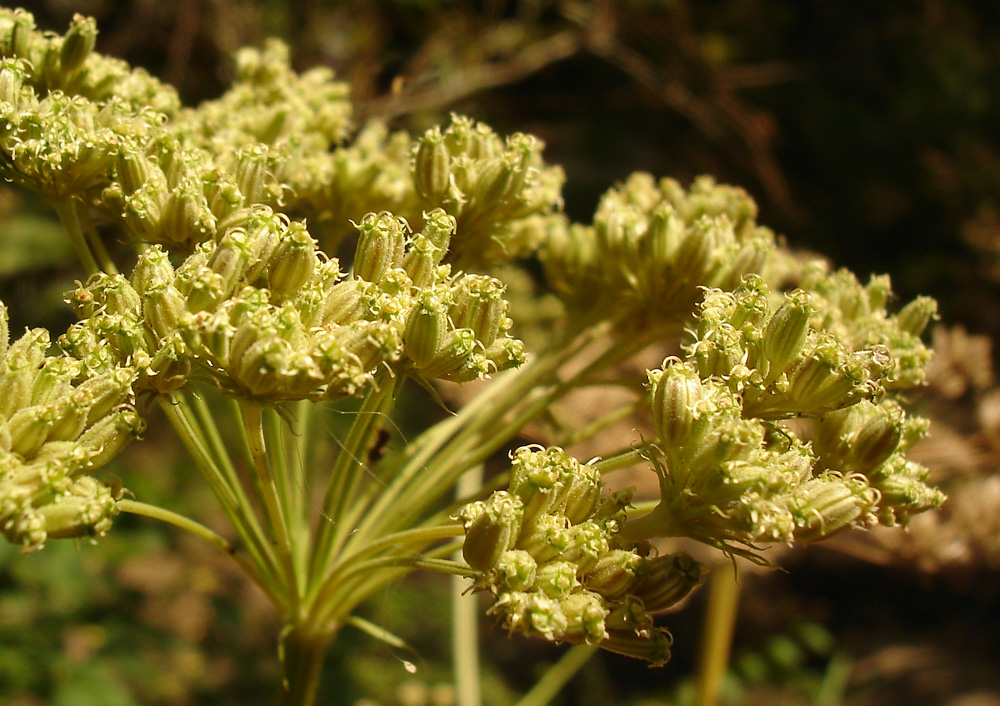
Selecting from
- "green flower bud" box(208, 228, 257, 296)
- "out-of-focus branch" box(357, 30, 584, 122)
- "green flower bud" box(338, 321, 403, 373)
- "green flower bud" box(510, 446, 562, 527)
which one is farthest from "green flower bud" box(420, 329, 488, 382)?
"out-of-focus branch" box(357, 30, 584, 122)

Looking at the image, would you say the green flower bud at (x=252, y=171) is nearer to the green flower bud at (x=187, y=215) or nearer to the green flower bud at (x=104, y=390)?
the green flower bud at (x=187, y=215)

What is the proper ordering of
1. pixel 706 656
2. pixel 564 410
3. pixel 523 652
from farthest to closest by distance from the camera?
pixel 523 652
pixel 564 410
pixel 706 656

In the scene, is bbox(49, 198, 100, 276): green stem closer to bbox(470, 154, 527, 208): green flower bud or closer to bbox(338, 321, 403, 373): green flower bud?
bbox(338, 321, 403, 373): green flower bud

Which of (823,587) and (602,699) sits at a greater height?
(823,587)

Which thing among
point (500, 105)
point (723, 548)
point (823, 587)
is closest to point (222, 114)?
point (723, 548)

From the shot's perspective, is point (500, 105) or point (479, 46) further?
point (500, 105)

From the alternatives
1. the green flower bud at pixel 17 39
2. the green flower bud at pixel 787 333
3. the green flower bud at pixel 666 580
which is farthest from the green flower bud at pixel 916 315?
the green flower bud at pixel 17 39

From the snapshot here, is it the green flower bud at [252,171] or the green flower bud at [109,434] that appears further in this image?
the green flower bud at [252,171]

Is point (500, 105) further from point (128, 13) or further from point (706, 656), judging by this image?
point (706, 656)
